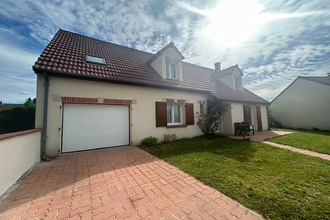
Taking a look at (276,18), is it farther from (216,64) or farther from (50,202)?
(50,202)

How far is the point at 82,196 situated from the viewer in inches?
94.0

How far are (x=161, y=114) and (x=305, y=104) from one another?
1870cm

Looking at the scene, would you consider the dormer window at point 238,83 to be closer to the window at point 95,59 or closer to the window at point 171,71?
the window at point 171,71

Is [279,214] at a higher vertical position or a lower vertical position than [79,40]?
lower

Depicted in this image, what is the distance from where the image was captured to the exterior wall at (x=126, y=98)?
489 centimetres

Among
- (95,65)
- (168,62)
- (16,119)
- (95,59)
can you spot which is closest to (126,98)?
(95,65)

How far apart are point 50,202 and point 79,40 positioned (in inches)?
381

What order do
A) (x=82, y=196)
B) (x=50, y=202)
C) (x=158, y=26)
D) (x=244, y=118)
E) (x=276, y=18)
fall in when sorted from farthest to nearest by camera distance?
(x=244, y=118), (x=158, y=26), (x=276, y=18), (x=82, y=196), (x=50, y=202)

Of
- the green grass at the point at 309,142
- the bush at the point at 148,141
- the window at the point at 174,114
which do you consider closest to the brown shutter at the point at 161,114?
the window at the point at 174,114

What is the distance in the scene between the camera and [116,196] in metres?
2.38

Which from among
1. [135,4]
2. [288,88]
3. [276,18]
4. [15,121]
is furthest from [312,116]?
[15,121]

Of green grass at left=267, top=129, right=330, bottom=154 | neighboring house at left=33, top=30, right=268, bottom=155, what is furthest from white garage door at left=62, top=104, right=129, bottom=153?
green grass at left=267, top=129, right=330, bottom=154

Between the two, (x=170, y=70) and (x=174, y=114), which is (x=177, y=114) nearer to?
(x=174, y=114)

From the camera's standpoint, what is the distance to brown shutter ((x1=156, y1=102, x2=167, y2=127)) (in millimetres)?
7101
